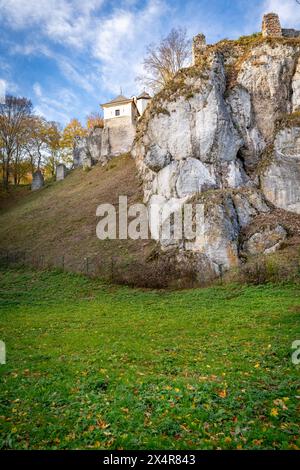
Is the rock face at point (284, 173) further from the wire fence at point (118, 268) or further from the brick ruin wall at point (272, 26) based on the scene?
the brick ruin wall at point (272, 26)

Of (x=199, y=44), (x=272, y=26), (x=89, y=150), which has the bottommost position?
(x=89, y=150)

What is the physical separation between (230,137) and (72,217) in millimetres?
17025

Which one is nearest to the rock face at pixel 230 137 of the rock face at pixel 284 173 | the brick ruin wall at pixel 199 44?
the rock face at pixel 284 173

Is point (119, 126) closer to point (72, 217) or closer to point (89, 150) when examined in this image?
point (89, 150)

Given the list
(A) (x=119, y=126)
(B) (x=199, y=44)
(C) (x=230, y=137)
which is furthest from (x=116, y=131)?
(C) (x=230, y=137)

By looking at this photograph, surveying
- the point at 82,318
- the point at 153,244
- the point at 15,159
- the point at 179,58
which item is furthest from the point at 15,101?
the point at 82,318

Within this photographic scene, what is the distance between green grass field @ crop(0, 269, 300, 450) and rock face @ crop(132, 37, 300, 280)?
10060 mm

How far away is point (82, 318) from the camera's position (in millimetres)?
15023

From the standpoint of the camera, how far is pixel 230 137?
27.0 m

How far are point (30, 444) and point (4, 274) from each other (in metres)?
22.9

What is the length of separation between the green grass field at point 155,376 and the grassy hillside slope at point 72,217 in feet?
32.9

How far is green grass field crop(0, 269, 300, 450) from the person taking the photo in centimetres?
562
